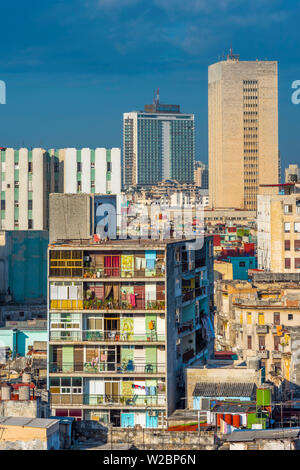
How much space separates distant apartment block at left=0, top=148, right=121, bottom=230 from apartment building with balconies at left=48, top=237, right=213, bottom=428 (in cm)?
1531

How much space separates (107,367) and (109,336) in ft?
2.40

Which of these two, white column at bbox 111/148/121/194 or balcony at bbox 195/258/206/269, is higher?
white column at bbox 111/148/121/194

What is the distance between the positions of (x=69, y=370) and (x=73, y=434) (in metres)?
4.95

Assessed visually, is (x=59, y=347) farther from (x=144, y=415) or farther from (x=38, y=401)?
(x=38, y=401)

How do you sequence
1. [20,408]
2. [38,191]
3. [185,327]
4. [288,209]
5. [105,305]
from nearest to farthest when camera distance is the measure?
1. [20,408]
2. [105,305]
3. [185,327]
4. [38,191]
5. [288,209]

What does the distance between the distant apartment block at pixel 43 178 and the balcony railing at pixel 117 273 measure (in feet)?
50.3

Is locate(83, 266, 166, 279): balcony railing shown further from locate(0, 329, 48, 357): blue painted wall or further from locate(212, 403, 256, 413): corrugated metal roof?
locate(0, 329, 48, 357): blue painted wall

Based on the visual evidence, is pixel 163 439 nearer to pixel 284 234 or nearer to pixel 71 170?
pixel 71 170

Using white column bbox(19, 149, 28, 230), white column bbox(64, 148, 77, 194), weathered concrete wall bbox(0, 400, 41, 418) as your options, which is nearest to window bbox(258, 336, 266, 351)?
white column bbox(64, 148, 77, 194)

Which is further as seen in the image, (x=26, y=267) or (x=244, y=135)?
(x=244, y=135)

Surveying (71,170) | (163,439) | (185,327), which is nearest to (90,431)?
(163,439)

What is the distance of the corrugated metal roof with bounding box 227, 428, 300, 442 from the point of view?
19766 mm

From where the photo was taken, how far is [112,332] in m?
26.4
